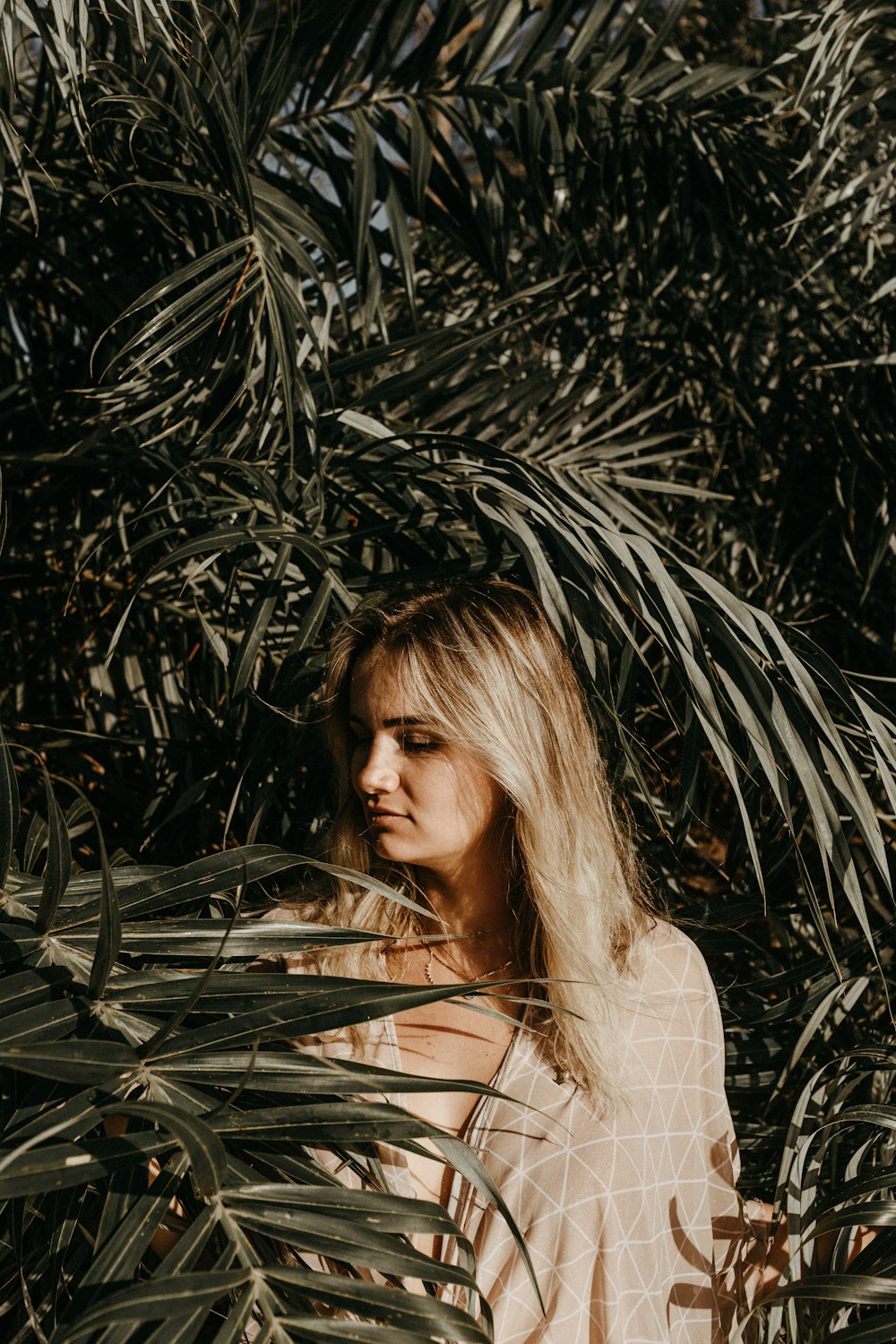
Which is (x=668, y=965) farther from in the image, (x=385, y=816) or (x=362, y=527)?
(x=362, y=527)

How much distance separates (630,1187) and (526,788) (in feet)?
1.08

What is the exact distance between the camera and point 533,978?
927 mm

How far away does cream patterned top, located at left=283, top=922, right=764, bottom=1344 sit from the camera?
86cm

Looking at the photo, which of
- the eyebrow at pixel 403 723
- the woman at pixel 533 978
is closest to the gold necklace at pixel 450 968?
the woman at pixel 533 978

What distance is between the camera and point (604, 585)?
997 millimetres

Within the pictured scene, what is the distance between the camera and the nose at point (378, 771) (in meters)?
0.93

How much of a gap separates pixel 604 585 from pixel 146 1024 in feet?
1.77

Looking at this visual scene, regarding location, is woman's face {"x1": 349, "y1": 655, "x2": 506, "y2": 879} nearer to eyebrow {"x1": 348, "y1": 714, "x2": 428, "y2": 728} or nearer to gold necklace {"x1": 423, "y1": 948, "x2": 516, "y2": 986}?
eyebrow {"x1": 348, "y1": 714, "x2": 428, "y2": 728}

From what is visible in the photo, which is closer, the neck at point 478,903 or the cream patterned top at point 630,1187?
the cream patterned top at point 630,1187

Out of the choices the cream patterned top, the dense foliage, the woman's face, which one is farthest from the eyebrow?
the cream patterned top

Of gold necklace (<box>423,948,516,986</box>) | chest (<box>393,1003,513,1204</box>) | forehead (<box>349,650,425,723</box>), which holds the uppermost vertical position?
forehead (<box>349,650,425,723</box>)

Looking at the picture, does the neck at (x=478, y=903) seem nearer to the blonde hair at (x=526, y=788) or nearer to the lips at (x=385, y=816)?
the blonde hair at (x=526, y=788)

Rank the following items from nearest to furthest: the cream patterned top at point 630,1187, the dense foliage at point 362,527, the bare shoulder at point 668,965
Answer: the dense foliage at point 362,527 → the cream patterned top at point 630,1187 → the bare shoulder at point 668,965

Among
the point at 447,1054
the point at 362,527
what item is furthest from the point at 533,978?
the point at 362,527
